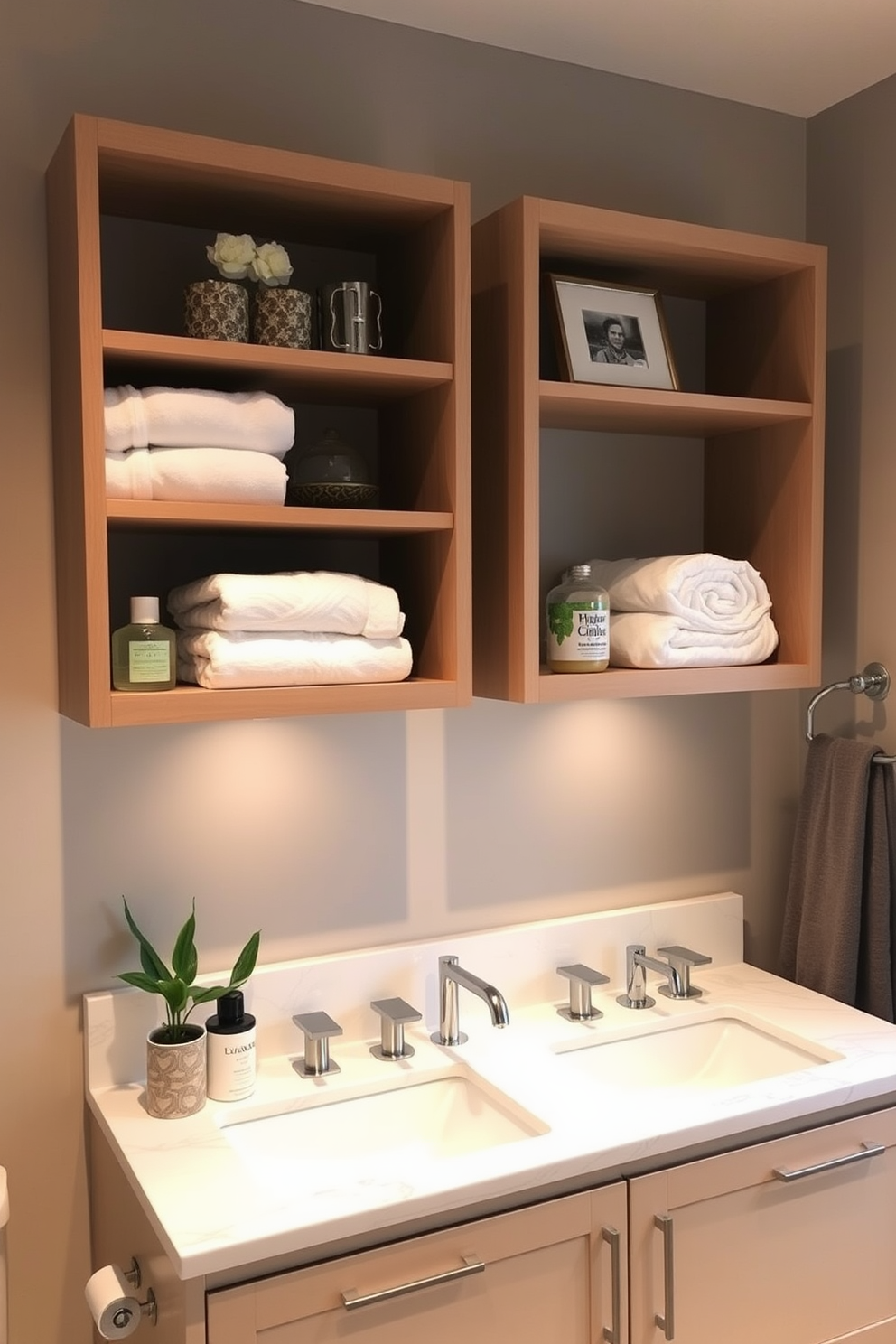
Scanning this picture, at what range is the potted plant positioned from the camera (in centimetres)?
158

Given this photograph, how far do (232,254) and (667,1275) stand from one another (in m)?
1.48

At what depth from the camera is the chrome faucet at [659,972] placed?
6.57 ft

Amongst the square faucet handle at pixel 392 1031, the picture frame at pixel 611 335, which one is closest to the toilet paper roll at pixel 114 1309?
the square faucet handle at pixel 392 1031

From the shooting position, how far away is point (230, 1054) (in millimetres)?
1636

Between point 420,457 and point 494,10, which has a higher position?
point 494,10

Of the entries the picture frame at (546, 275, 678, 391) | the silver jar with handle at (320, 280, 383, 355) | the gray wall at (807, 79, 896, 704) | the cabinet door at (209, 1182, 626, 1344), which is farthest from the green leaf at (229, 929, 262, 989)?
the gray wall at (807, 79, 896, 704)

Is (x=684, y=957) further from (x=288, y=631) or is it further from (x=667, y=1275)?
(x=288, y=631)

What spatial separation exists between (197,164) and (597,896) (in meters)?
1.37

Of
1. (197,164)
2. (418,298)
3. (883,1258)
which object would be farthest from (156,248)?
(883,1258)

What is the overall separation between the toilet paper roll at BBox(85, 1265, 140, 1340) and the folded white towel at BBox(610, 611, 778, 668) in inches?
44.5

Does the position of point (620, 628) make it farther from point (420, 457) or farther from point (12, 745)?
point (12, 745)

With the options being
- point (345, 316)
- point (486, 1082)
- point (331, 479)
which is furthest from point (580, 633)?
→ point (486, 1082)

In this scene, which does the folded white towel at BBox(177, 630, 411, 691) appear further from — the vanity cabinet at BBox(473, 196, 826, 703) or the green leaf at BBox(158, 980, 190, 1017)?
the green leaf at BBox(158, 980, 190, 1017)

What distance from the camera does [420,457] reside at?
1.74m
